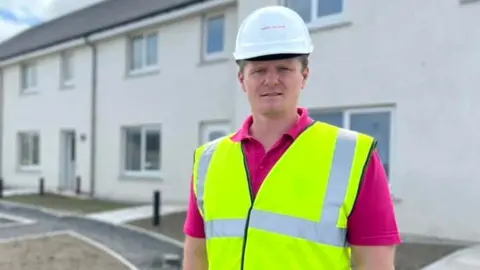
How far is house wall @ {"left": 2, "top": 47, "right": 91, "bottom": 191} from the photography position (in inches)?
608

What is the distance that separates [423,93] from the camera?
754cm

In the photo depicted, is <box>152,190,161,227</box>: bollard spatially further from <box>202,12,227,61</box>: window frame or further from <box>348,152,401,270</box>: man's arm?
<box>348,152,401,270</box>: man's arm

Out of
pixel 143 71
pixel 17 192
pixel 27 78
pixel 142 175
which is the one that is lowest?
pixel 17 192

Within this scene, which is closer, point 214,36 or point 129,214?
point 129,214

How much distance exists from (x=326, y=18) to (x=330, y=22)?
17 cm

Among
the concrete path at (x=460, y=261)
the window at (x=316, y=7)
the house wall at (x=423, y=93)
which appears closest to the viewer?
the concrete path at (x=460, y=261)

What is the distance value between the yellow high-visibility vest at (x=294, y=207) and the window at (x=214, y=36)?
10180 mm

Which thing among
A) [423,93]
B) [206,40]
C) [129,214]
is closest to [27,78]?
[206,40]

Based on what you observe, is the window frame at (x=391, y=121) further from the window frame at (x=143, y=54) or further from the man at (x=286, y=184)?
the man at (x=286, y=184)

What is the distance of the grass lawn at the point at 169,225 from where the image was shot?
8.69 meters

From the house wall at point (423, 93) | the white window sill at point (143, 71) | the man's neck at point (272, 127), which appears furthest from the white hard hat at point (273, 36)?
the white window sill at point (143, 71)

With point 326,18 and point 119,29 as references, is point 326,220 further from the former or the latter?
point 119,29

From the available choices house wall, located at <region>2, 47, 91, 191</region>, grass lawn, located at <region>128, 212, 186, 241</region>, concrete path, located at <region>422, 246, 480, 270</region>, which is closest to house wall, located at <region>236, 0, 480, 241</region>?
concrete path, located at <region>422, 246, 480, 270</region>

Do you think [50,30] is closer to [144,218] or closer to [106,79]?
[106,79]
